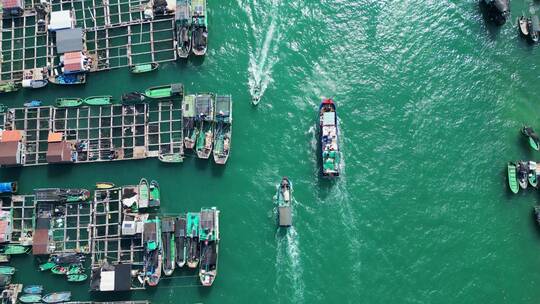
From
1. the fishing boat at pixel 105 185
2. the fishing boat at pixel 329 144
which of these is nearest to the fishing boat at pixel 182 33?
the fishing boat at pixel 105 185

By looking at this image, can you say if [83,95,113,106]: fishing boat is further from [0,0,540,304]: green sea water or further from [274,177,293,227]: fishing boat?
[274,177,293,227]: fishing boat

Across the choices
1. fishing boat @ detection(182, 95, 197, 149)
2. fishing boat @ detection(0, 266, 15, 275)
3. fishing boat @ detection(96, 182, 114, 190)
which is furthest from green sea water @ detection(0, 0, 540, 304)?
fishing boat @ detection(182, 95, 197, 149)

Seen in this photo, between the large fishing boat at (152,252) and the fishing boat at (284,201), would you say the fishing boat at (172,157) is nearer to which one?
the large fishing boat at (152,252)

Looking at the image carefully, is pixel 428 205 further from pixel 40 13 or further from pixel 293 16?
pixel 40 13

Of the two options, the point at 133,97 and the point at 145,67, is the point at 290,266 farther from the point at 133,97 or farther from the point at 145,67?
the point at 145,67

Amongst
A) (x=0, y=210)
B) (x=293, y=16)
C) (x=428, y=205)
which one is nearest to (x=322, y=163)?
(x=428, y=205)
